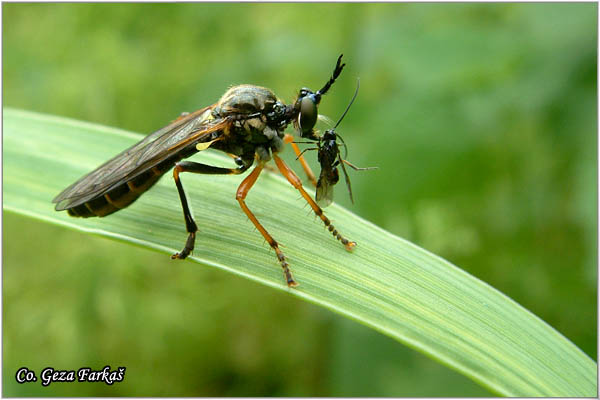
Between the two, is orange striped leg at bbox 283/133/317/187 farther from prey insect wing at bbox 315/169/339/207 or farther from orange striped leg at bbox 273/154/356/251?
prey insect wing at bbox 315/169/339/207

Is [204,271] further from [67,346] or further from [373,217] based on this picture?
[373,217]

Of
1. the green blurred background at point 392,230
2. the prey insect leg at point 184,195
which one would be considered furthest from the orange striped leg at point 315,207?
the green blurred background at point 392,230

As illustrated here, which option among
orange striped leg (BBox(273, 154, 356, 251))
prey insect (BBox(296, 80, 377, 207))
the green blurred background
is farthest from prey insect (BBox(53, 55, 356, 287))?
the green blurred background

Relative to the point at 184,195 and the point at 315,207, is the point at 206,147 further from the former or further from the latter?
the point at 315,207

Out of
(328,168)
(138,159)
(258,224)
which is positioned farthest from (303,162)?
(138,159)

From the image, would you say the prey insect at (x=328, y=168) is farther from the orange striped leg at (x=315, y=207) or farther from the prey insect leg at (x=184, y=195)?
the prey insect leg at (x=184, y=195)

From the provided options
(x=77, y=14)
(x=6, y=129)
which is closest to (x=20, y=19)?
(x=77, y=14)
